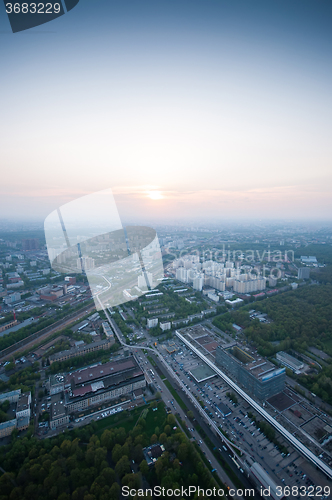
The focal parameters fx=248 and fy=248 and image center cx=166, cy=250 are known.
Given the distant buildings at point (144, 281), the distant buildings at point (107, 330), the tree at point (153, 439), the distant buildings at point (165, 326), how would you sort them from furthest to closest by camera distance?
the distant buildings at point (144, 281)
the distant buildings at point (165, 326)
the distant buildings at point (107, 330)
the tree at point (153, 439)

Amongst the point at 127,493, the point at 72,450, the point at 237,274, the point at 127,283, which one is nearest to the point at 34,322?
the point at 127,283

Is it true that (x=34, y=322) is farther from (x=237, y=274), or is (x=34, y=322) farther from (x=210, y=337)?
(x=237, y=274)

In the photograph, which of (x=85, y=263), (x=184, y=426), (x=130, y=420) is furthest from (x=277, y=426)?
(x=85, y=263)

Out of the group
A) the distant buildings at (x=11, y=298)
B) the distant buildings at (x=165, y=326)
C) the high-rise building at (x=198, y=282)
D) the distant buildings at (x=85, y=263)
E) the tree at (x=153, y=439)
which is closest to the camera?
the tree at (x=153, y=439)

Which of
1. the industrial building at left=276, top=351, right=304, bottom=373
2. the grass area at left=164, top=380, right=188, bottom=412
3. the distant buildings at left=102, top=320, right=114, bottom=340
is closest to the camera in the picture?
the grass area at left=164, top=380, right=188, bottom=412

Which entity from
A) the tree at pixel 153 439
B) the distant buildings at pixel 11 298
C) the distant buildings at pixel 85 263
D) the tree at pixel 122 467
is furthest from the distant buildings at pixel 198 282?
the tree at pixel 122 467

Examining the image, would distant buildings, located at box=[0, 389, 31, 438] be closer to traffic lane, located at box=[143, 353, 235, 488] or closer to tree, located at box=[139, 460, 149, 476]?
tree, located at box=[139, 460, 149, 476]

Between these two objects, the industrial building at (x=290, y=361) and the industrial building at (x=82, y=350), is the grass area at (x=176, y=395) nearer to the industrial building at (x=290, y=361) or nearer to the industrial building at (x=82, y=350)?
the industrial building at (x=82, y=350)

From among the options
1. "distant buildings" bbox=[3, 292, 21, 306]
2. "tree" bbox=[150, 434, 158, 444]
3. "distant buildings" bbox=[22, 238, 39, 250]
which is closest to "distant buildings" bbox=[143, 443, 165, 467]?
"tree" bbox=[150, 434, 158, 444]
